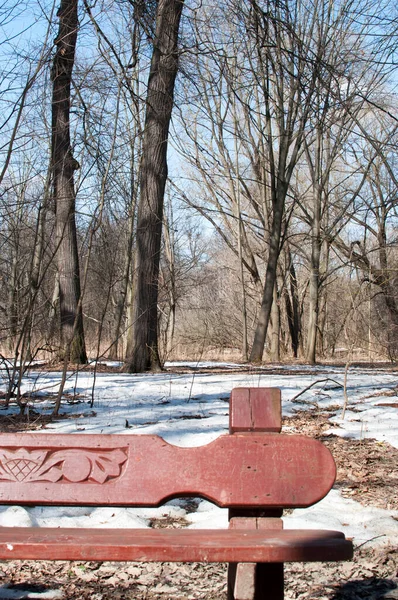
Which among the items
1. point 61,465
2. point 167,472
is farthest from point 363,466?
point 61,465

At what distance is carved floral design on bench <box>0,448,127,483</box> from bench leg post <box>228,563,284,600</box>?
1.45ft

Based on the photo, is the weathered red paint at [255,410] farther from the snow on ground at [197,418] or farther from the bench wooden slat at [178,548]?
the snow on ground at [197,418]

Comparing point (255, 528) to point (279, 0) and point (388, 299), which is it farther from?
point (388, 299)

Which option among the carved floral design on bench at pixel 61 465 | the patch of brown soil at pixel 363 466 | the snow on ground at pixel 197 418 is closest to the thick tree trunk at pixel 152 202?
the snow on ground at pixel 197 418

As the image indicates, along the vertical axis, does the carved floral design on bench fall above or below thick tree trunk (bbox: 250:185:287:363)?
below

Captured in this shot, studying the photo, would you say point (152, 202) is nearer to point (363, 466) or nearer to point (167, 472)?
point (363, 466)

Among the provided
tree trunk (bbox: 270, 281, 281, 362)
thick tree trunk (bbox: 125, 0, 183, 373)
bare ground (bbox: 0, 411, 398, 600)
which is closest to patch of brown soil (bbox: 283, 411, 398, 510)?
bare ground (bbox: 0, 411, 398, 600)

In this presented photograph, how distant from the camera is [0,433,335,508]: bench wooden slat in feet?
5.84

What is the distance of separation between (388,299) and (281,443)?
20518 mm

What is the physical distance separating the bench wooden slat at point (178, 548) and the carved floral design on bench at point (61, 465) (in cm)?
20

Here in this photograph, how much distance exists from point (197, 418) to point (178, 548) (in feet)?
13.2

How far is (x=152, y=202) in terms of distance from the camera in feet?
33.3

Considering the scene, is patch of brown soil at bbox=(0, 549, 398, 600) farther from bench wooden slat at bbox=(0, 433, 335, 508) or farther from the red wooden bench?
bench wooden slat at bbox=(0, 433, 335, 508)

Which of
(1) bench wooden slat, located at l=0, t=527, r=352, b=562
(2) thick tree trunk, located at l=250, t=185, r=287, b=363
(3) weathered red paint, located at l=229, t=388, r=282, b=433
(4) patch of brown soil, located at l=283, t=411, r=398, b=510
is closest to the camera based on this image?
(1) bench wooden slat, located at l=0, t=527, r=352, b=562
